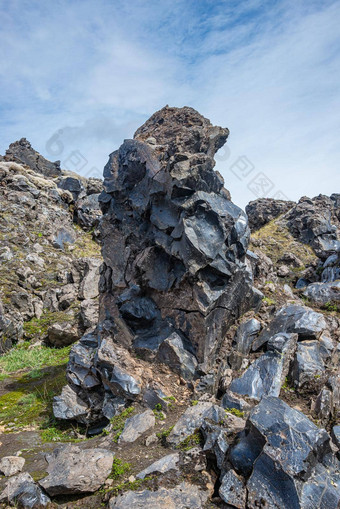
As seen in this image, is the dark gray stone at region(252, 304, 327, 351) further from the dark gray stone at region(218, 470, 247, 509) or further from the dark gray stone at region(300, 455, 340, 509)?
the dark gray stone at region(218, 470, 247, 509)

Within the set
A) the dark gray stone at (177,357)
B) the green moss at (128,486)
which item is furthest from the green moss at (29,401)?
the green moss at (128,486)

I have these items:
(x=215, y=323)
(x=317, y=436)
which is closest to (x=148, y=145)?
(x=215, y=323)

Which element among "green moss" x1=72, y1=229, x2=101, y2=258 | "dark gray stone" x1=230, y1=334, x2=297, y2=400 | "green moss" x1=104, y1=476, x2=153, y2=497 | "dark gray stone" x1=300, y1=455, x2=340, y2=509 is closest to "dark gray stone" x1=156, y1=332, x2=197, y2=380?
"dark gray stone" x1=230, y1=334, x2=297, y2=400

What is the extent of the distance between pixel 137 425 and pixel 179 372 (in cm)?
234

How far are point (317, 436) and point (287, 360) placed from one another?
3.95 m

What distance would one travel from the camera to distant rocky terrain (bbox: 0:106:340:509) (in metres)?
5.99

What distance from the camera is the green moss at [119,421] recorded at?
27.9 ft

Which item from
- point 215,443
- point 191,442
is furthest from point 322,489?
point 191,442

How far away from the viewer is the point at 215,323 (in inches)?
434

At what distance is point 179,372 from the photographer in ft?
34.2

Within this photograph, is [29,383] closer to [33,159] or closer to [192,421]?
[192,421]

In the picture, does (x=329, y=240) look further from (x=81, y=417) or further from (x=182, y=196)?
(x=81, y=417)

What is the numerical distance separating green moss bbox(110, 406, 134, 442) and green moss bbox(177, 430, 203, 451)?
1.95 metres

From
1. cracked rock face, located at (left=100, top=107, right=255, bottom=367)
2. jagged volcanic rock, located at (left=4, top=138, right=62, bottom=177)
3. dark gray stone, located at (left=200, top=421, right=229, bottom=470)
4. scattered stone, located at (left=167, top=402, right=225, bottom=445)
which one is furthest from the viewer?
jagged volcanic rock, located at (left=4, top=138, right=62, bottom=177)
